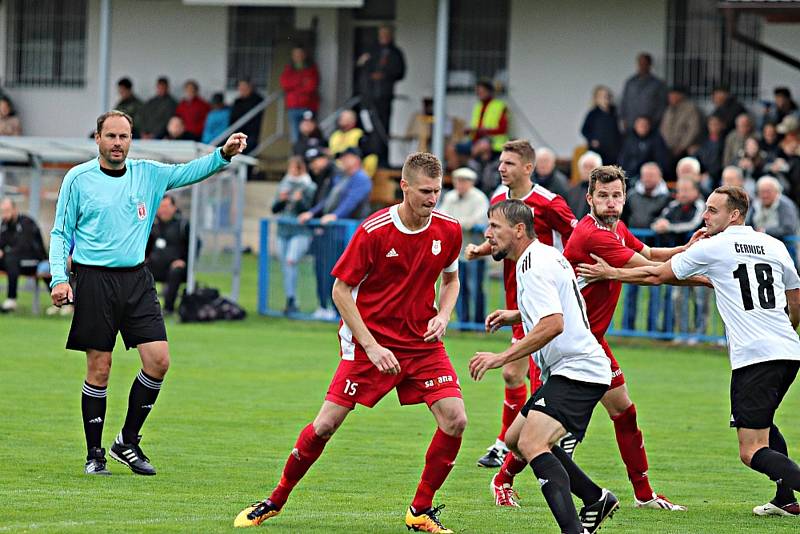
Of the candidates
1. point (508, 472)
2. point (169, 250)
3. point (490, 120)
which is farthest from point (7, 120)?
point (508, 472)

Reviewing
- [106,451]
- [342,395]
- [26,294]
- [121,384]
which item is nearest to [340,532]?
[342,395]

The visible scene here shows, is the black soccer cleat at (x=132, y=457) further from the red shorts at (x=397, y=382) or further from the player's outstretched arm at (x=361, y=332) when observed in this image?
the player's outstretched arm at (x=361, y=332)

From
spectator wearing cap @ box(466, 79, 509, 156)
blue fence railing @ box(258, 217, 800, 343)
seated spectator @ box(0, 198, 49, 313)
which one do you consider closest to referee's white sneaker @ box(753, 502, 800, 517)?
blue fence railing @ box(258, 217, 800, 343)

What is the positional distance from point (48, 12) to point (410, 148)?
31.6 ft

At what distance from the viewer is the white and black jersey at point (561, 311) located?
276 inches

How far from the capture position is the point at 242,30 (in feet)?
98.0

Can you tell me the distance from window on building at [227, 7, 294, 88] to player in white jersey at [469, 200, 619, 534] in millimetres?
22857

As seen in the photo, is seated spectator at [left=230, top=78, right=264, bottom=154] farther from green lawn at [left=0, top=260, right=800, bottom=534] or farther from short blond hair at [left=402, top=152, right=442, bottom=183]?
short blond hair at [left=402, top=152, right=442, bottom=183]

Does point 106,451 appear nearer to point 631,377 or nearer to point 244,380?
point 244,380

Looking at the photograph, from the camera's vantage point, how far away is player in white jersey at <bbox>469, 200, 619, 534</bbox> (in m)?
6.92

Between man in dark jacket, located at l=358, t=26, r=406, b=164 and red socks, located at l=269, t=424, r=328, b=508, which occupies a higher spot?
man in dark jacket, located at l=358, t=26, r=406, b=164

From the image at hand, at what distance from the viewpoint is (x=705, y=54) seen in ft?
85.8

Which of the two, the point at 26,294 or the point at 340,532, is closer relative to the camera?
the point at 340,532

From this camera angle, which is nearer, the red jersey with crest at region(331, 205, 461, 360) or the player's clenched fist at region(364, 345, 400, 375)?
the player's clenched fist at region(364, 345, 400, 375)
